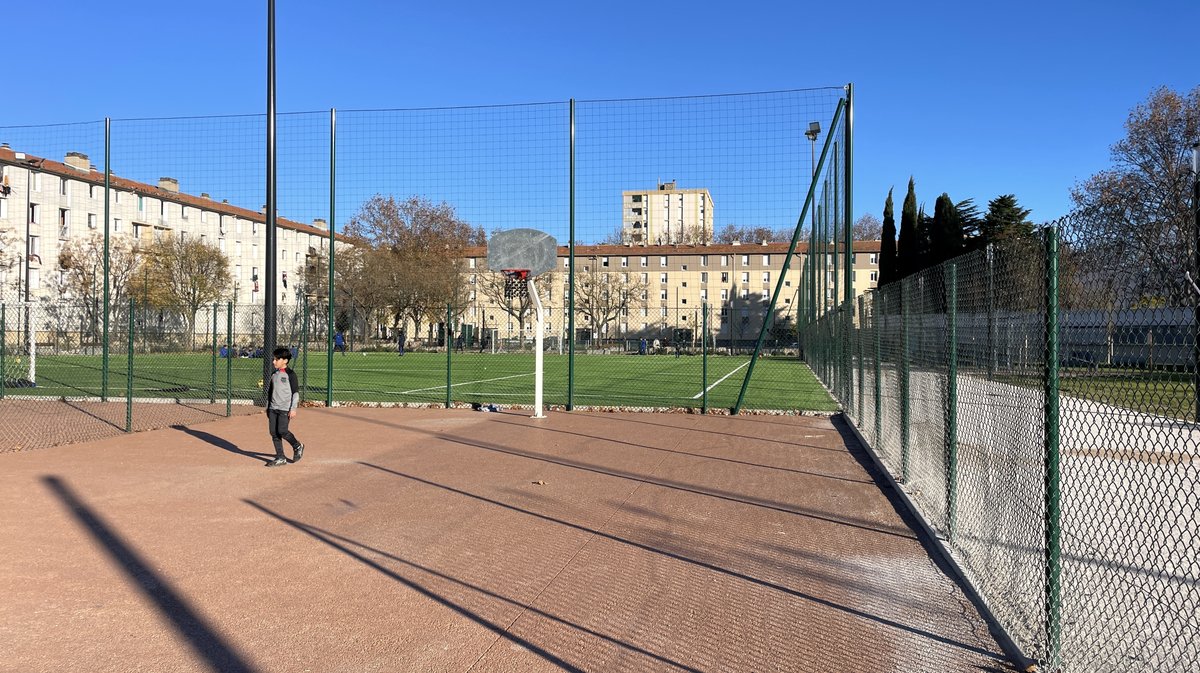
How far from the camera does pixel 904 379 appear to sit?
7816 millimetres

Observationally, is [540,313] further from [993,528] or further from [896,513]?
[993,528]

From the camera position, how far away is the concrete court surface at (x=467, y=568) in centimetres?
421

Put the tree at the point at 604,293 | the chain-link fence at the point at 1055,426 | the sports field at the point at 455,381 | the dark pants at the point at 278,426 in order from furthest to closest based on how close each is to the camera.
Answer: the tree at the point at 604,293, the sports field at the point at 455,381, the dark pants at the point at 278,426, the chain-link fence at the point at 1055,426

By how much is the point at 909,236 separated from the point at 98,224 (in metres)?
53.8

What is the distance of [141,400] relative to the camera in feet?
57.6

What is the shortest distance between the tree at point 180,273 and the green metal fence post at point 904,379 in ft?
152

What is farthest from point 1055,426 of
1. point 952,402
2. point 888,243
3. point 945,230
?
point 888,243

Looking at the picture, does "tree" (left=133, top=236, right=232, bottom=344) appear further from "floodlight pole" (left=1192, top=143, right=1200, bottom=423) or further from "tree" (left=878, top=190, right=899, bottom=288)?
"floodlight pole" (left=1192, top=143, right=1200, bottom=423)

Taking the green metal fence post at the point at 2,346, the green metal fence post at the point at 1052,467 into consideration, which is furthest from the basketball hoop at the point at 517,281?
the green metal fence post at the point at 1052,467

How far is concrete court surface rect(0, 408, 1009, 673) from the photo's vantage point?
4.21m

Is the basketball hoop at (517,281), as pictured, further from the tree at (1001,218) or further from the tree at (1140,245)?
the tree at (1001,218)

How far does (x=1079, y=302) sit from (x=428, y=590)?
3801mm

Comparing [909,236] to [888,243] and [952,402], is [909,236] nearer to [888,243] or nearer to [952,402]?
[888,243]

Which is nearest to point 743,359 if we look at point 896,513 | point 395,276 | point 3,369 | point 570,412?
point 395,276
